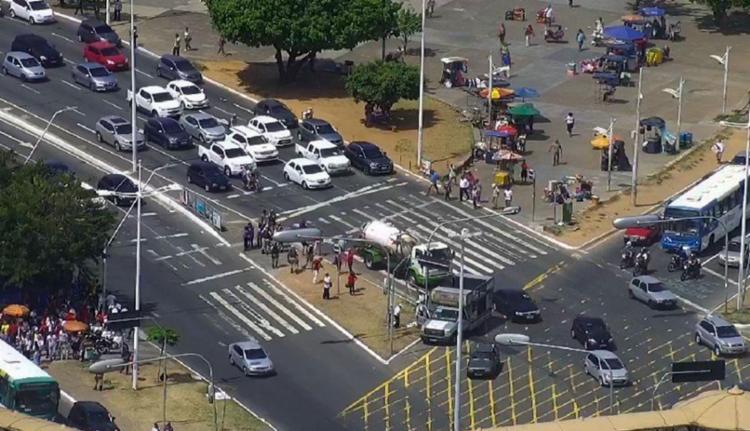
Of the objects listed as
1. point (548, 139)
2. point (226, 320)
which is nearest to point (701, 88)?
point (548, 139)

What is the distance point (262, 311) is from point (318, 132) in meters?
25.4

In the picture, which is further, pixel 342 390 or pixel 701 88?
pixel 701 88

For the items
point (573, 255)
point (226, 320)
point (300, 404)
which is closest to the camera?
point (300, 404)

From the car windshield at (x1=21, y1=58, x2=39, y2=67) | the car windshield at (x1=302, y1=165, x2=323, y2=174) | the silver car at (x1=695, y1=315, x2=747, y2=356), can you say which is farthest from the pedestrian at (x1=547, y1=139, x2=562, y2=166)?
the car windshield at (x1=21, y1=58, x2=39, y2=67)

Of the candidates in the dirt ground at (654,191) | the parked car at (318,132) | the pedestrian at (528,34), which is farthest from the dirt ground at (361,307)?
the pedestrian at (528,34)

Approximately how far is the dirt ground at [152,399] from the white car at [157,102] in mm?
35727

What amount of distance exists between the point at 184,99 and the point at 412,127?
1484cm

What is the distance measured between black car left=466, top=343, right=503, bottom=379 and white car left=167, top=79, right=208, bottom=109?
41.0 metres

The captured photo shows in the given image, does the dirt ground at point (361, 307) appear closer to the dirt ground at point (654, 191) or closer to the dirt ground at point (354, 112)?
the dirt ground at point (654, 191)

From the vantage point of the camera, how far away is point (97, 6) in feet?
512

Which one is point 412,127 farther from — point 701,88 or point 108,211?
point 108,211

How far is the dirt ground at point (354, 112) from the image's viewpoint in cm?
13262

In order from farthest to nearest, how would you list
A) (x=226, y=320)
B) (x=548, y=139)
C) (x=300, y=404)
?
(x=548, y=139) < (x=226, y=320) < (x=300, y=404)

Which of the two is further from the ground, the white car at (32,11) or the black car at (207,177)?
the white car at (32,11)
